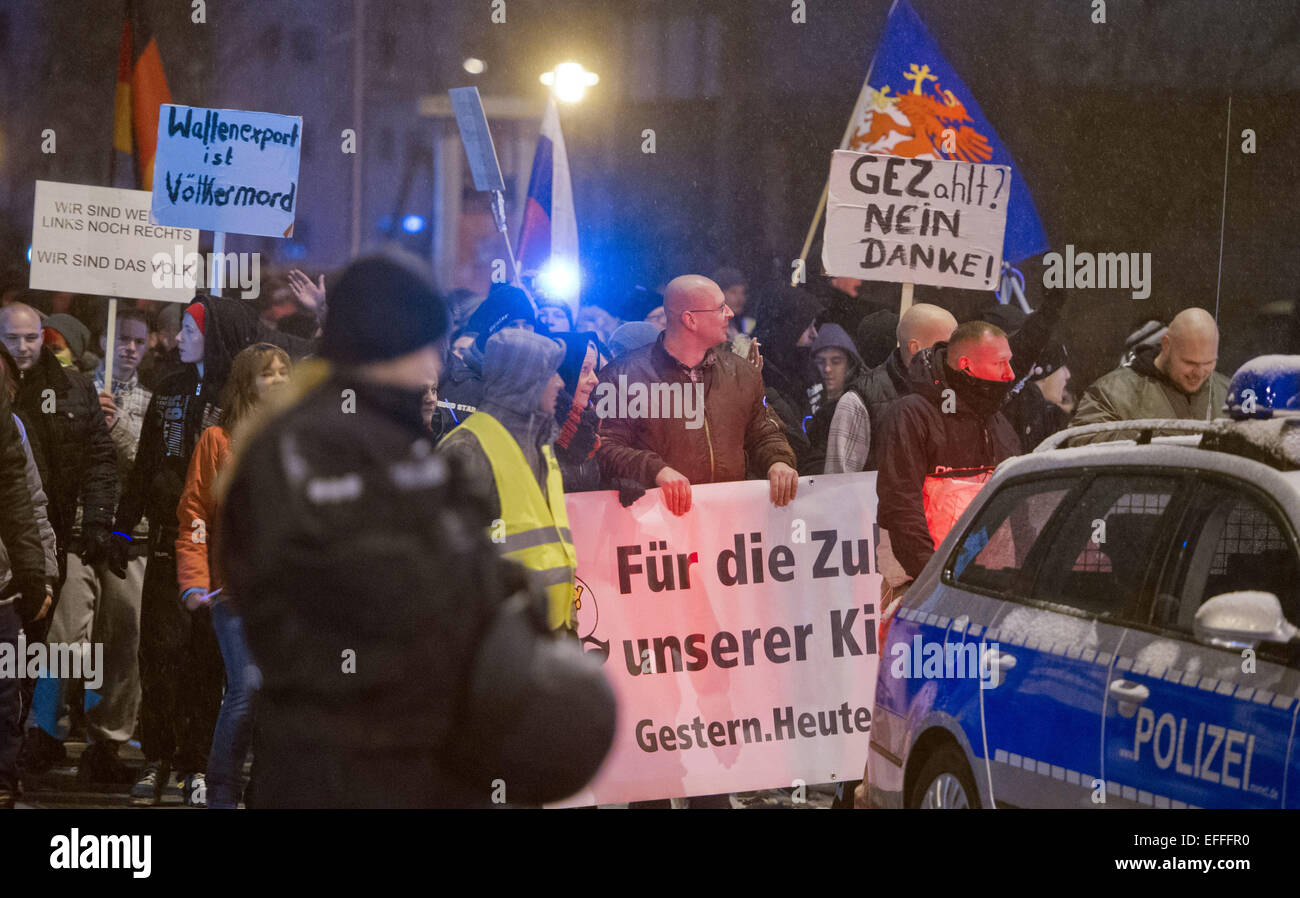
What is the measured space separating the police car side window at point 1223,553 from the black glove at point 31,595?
442 centimetres

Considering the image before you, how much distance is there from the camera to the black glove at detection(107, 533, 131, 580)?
7.15 metres

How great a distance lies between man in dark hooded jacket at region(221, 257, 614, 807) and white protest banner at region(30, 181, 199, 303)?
406 cm

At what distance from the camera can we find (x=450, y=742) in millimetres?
3297

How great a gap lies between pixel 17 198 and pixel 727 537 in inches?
144

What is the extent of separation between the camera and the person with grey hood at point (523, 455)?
16.8 feet

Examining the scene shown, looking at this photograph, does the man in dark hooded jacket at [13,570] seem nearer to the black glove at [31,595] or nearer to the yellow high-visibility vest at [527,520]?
the black glove at [31,595]

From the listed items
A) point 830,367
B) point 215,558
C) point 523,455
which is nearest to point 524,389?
point 523,455

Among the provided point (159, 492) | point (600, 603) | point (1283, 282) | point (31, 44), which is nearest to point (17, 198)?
point (31, 44)

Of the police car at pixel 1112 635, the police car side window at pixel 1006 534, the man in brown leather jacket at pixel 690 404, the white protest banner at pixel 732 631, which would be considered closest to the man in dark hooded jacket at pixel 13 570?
the white protest banner at pixel 732 631

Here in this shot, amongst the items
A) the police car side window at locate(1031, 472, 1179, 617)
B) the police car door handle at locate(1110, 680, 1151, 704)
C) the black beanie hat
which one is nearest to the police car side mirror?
the police car door handle at locate(1110, 680, 1151, 704)

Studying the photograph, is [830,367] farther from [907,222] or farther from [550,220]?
[550,220]

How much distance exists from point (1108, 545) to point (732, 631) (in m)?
2.18

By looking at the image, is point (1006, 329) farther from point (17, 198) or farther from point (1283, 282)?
point (17, 198)
